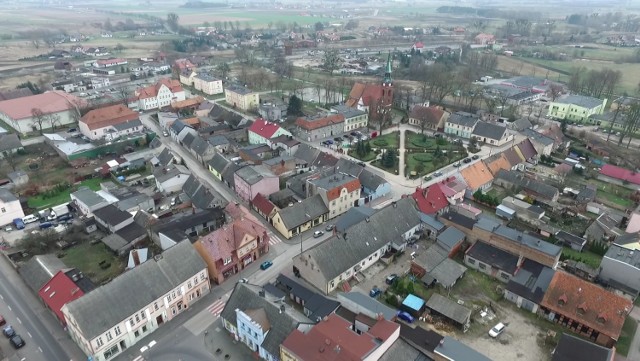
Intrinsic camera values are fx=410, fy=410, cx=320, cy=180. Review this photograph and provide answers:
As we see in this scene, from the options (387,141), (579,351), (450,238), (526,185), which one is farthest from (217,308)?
(387,141)

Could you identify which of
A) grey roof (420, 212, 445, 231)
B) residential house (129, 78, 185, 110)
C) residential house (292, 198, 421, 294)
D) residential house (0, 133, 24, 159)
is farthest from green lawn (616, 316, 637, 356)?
residential house (129, 78, 185, 110)

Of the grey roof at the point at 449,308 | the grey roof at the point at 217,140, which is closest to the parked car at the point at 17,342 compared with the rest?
the grey roof at the point at 449,308

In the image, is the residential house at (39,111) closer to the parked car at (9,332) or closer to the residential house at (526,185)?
the parked car at (9,332)

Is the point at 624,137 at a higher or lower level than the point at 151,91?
lower

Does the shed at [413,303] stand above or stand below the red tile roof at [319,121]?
below

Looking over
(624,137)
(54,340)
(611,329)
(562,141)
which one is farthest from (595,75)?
(54,340)

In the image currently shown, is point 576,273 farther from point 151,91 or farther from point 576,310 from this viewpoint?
point 151,91

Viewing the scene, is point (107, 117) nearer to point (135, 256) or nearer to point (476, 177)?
point (135, 256)
